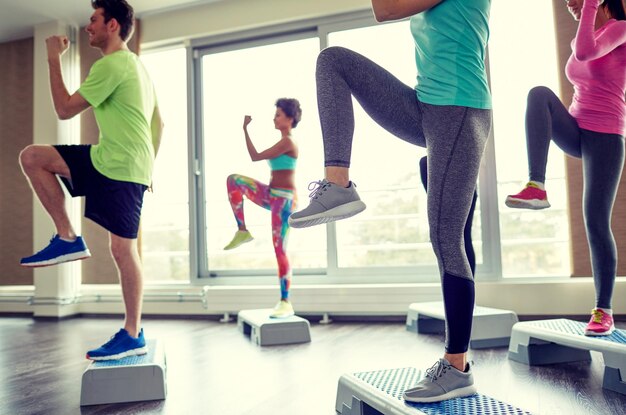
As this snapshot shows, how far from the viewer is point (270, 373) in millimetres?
2232

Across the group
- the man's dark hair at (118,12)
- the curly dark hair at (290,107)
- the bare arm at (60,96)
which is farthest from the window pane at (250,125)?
the bare arm at (60,96)

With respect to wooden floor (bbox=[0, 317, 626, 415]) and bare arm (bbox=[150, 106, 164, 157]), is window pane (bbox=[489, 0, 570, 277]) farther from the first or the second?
bare arm (bbox=[150, 106, 164, 157])

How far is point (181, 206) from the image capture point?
4.96 m

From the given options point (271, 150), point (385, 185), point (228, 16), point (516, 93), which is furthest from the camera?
point (228, 16)

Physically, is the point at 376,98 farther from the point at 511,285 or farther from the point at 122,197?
the point at 511,285

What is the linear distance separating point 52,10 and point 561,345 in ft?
15.7

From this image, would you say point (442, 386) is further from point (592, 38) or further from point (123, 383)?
point (592, 38)

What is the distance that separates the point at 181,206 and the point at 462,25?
3.98 metres

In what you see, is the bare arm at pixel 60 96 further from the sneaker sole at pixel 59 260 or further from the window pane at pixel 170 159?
the window pane at pixel 170 159

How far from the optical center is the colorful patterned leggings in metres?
3.23

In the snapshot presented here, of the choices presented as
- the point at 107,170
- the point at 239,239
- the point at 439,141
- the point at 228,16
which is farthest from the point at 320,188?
the point at 228,16

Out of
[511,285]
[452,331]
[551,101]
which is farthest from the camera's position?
[511,285]

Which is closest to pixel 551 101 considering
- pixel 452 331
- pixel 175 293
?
pixel 452 331

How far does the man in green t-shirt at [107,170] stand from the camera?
1994 millimetres
